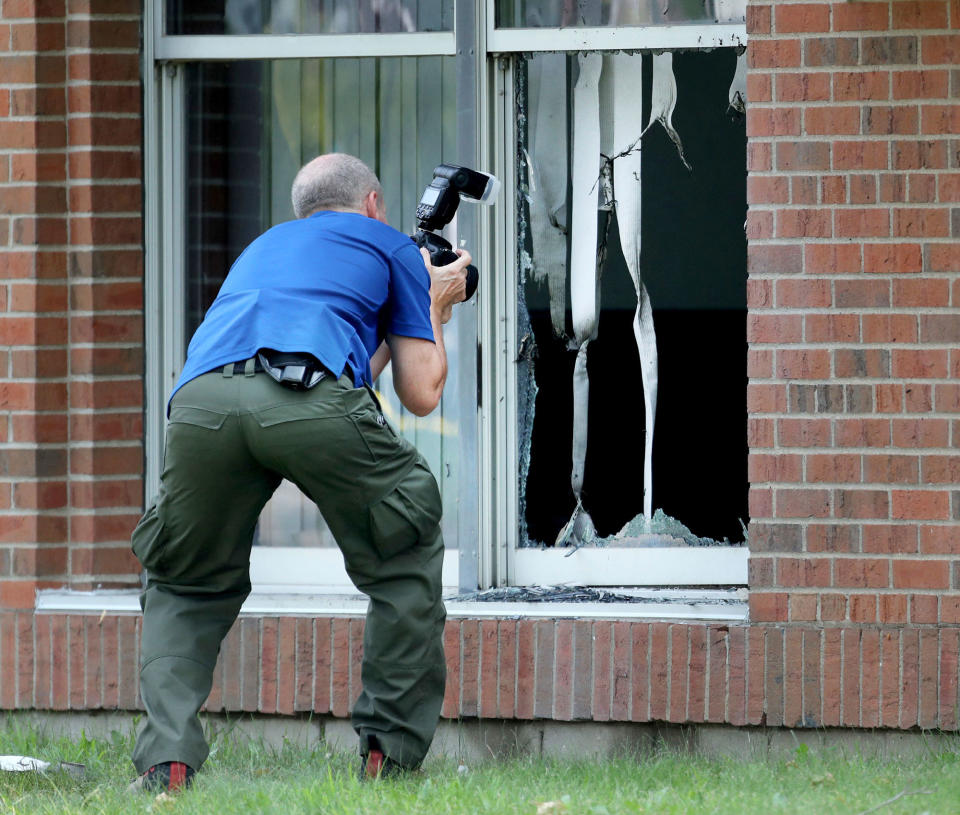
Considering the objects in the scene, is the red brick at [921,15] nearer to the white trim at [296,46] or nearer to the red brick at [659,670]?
the white trim at [296,46]

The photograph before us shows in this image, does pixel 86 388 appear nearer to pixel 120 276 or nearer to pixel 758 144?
pixel 120 276

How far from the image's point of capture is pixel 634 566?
16.3ft

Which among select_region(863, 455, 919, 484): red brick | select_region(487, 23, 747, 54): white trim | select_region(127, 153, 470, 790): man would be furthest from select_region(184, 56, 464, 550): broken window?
select_region(863, 455, 919, 484): red brick

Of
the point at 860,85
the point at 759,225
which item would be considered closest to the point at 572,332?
the point at 759,225

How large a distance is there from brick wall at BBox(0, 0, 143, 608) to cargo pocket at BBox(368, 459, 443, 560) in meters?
1.49

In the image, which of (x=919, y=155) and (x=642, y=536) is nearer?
(x=919, y=155)

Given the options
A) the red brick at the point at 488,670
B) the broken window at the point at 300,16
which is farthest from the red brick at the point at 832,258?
the broken window at the point at 300,16

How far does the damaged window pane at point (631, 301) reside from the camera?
4.95 m

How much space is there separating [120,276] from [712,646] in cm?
235

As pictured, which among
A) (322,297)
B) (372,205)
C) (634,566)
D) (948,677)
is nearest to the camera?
(322,297)

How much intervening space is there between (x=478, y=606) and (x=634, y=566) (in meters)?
0.61

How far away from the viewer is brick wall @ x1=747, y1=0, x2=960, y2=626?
169 inches

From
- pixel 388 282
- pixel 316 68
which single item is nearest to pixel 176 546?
pixel 388 282

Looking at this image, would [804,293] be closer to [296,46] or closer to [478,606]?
[478,606]
